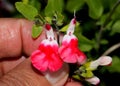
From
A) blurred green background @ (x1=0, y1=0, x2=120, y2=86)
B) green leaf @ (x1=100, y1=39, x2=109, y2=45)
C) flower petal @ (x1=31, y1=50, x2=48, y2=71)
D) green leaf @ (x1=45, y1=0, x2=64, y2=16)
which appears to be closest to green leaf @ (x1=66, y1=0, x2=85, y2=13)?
blurred green background @ (x1=0, y1=0, x2=120, y2=86)

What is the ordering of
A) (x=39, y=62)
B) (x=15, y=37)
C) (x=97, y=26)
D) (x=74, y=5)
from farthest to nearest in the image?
(x=97, y=26) < (x=74, y=5) < (x=15, y=37) < (x=39, y=62)

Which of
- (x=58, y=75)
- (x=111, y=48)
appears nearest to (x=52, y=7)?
(x=58, y=75)

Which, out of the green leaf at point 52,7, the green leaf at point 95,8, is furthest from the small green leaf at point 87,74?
the green leaf at point 95,8

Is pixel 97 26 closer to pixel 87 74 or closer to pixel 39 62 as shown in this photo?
pixel 87 74

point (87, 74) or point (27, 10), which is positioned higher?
point (27, 10)

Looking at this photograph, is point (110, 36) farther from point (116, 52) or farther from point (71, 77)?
point (71, 77)

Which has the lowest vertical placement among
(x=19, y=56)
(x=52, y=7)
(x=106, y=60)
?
(x=19, y=56)

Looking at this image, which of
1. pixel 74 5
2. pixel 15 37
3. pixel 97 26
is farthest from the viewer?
pixel 97 26

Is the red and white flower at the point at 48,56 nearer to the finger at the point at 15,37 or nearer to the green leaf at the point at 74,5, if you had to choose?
the finger at the point at 15,37
